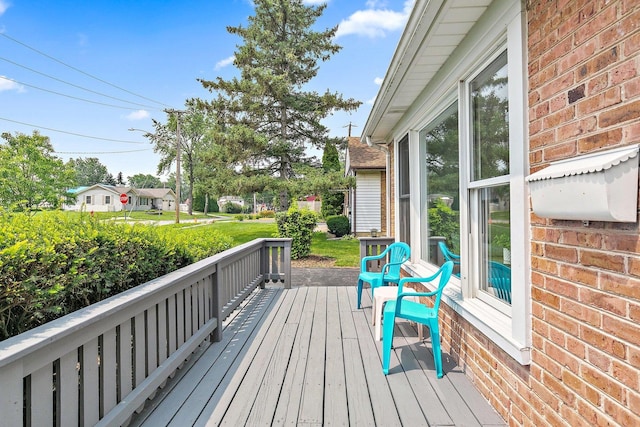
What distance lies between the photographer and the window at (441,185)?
2930 mm

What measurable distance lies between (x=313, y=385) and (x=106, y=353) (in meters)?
1.34

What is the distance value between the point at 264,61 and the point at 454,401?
493 inches

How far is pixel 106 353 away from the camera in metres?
1.74

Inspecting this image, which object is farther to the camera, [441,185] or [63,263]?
[441,185]

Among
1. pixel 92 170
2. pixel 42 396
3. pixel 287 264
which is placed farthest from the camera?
pixel 92 170

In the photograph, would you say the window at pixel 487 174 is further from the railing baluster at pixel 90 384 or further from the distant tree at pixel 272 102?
the distant tree at pixel 272 102

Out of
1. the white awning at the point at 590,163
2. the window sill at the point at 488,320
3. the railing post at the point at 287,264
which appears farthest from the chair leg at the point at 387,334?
the railing post at the point at 287,264

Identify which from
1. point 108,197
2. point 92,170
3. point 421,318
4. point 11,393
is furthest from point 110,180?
point 11,393

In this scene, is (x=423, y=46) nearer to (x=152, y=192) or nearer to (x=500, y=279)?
(x=500, y=279)

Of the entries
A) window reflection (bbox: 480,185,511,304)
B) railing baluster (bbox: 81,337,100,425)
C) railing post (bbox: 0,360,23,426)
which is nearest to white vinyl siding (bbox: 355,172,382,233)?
window reflection (bbox: 480,185,511,304)

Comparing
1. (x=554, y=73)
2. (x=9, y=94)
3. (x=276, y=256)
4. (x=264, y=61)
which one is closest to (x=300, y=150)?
(x=264, y=61)

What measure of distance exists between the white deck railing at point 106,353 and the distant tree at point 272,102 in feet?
29.9

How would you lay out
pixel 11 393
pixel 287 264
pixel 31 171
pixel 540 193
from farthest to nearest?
pixel 31 171 → pixel 287 264 → pixel 540 193 → pixel 11 393

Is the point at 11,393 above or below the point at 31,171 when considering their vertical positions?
Answer: below
